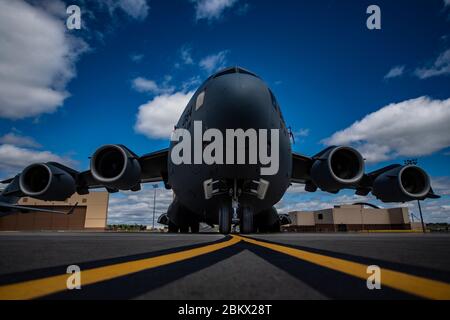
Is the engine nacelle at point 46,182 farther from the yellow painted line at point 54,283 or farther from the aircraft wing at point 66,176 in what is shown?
the yellow painted line at point 54,283

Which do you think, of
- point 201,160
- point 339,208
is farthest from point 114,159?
point 339,208

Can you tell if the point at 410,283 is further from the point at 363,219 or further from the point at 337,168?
the point at 363,219

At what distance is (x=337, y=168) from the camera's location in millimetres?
9125

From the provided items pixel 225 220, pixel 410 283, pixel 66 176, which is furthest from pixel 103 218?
pixel 410 283

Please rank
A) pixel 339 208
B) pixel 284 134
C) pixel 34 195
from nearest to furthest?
pixel 284 134 → pixel 34 195 → pixel 339 208

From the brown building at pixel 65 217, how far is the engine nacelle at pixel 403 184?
40.0 meters

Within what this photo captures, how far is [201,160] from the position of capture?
6391 millimetres

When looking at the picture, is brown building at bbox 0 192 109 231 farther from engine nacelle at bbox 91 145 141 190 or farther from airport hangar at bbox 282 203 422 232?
airport hangar at bbox 282 203 422 232

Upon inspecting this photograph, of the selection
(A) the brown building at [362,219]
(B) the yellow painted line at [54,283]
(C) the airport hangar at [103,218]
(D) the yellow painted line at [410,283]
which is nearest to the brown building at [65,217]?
(C) the airport hangar at [103,218]

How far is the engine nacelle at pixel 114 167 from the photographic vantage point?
816 centimetres

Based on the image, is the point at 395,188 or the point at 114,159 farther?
the point at 114,159
